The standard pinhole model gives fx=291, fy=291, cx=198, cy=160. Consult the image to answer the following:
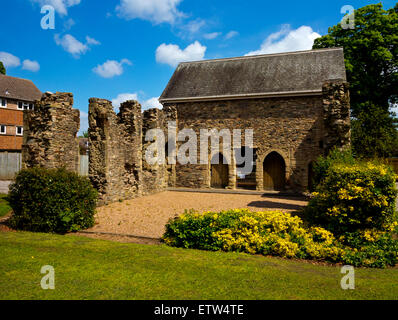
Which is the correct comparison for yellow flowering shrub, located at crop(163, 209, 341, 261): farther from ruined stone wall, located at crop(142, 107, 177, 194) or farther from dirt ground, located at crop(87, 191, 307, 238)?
ruined stone wall, located at crop(142, 107, 177, 194)

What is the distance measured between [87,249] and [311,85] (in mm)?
16166

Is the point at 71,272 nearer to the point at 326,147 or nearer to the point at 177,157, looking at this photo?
Answer: the point at 326,147

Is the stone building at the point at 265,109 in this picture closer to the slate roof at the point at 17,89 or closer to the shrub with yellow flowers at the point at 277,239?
the shrub with yellow flowers at the point at 277,239

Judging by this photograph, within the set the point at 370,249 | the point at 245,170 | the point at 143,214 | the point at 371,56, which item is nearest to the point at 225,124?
the point at 245,170

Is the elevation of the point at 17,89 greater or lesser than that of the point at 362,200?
greater

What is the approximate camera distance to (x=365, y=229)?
6441 millimetres

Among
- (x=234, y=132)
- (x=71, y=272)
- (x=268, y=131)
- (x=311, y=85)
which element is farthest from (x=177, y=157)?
(x=71, y=272)

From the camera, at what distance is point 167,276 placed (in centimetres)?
460

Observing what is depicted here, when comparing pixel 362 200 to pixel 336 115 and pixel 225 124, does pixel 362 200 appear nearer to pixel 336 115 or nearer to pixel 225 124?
pixel 336 115

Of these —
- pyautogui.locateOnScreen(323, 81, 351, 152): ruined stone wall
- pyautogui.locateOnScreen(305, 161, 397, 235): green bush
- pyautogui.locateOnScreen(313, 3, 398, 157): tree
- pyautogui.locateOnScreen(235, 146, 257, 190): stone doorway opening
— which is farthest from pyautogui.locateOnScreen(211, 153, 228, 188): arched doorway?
pyautogui.locateOnScreen(305, 161, 397, 235): green bush

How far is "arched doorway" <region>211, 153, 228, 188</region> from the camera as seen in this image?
65.7ft

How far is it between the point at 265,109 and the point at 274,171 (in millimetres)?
4053

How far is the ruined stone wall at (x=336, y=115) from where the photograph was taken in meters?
13.2
